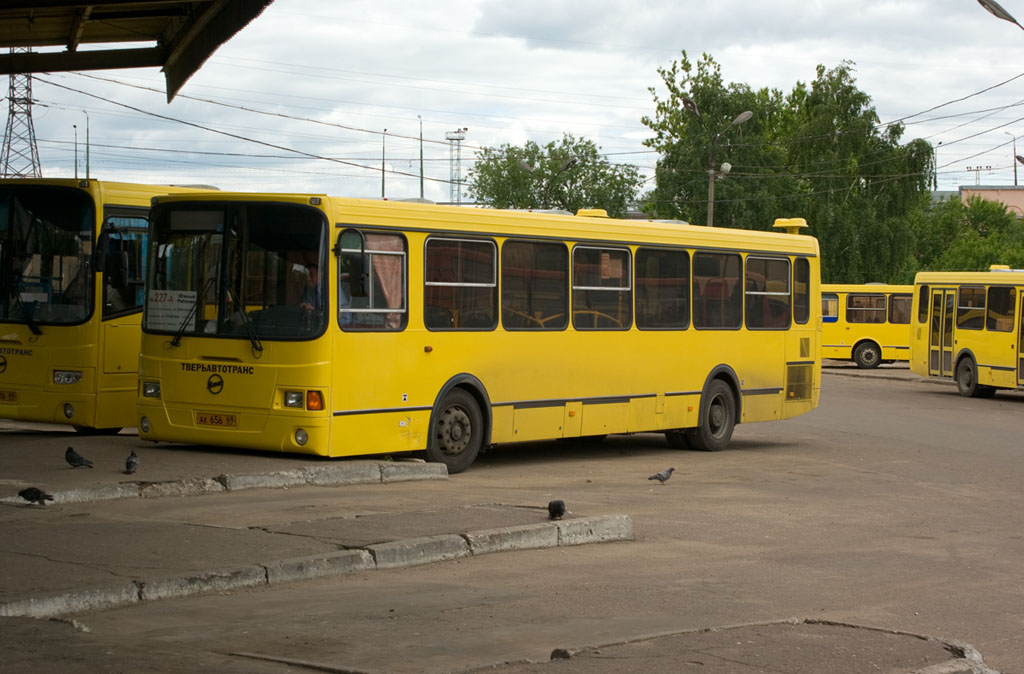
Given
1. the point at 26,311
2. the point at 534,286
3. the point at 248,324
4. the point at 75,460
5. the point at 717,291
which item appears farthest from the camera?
the point at 717,291

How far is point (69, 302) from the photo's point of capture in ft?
51.1

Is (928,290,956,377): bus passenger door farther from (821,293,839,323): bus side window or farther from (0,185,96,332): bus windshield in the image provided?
(0,185,96,332): bus windshield

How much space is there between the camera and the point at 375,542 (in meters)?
9.34

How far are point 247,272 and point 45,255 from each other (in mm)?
3760

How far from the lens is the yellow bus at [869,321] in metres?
45.1

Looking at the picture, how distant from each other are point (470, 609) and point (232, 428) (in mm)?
6092

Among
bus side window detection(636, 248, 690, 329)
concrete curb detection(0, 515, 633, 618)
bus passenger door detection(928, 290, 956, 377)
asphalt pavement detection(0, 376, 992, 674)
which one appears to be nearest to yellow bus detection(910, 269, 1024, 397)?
bus passenger door detection(928, 290, 956, 377)

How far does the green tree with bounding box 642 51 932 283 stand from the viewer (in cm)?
6744

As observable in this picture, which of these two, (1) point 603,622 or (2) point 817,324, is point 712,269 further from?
(1) point 603,622

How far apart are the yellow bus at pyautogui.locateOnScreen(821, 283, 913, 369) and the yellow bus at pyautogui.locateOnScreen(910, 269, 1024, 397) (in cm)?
1082

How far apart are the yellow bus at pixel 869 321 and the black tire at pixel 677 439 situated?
26332 millimetres

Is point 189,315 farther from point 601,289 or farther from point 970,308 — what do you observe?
point 970,308

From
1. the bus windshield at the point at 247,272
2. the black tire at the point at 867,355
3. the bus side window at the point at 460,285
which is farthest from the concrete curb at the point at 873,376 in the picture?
the bus windshield at the point at 247,272

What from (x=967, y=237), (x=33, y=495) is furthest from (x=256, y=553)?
(x=967, y=237)
